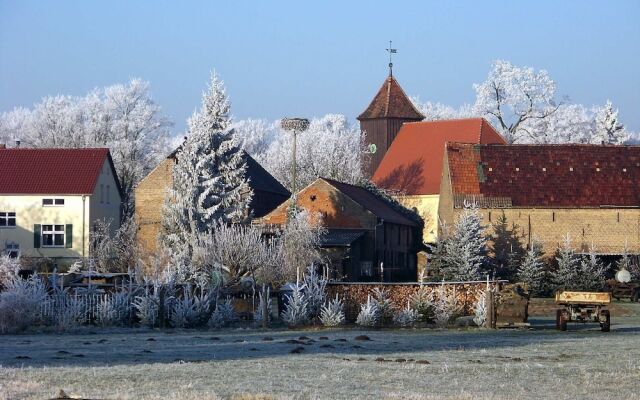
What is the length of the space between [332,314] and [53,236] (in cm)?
3650

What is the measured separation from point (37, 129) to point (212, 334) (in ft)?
222

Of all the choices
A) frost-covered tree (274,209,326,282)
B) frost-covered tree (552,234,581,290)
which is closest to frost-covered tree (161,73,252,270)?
frost-covered tree (274,209,326,282)

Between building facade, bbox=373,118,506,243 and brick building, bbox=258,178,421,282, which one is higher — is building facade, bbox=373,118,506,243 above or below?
above

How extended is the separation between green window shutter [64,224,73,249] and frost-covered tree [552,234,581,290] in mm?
28852

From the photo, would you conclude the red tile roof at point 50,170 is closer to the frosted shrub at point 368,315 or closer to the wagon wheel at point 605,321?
the frosted shrub at point 368,315

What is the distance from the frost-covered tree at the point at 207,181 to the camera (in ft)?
190

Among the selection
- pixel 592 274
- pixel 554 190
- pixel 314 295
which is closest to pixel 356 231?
pixel 554 190

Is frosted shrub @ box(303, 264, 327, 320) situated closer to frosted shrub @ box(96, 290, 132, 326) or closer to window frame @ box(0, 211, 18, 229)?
frosted shrub @ box(96, 290, 132, 326)

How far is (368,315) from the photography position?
122 ft

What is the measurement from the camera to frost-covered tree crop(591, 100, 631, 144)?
346 ft

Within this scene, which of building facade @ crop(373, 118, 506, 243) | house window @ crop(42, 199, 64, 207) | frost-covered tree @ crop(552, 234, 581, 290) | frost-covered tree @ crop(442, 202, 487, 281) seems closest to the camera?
frost-covered tree @ crop(442, 202, 487, 281)

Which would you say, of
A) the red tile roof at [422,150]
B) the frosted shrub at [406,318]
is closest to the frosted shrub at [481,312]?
the frosted shrub at [406,318]

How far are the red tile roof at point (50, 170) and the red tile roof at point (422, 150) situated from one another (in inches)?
895

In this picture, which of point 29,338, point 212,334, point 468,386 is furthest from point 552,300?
point 468,386
